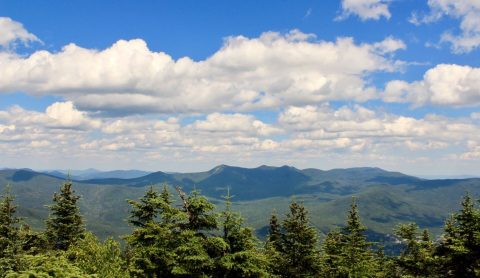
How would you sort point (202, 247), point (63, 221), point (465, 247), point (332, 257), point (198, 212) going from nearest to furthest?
point (202, 247)
point (198, 212)
point (465, 247)
point (332, 257)
point (63, 221)

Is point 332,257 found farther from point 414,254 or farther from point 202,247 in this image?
point 202,247

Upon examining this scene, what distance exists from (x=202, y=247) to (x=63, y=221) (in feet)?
93.5

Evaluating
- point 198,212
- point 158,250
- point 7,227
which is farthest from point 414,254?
point 7,227

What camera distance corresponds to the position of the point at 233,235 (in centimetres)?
2675

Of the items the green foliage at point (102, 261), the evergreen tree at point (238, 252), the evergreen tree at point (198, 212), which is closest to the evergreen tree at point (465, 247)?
the evergreen tree at point (238, 252)

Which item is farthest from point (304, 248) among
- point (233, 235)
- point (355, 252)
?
point (233, 235)

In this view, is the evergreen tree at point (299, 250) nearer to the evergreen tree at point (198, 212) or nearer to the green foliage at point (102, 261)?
the evergreen tree at point (198, 212)

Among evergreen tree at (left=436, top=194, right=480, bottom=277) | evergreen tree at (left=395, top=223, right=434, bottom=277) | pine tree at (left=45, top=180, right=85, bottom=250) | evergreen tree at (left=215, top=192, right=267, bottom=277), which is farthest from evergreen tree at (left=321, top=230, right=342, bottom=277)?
pine tree at (left=45, top=180, right=85, bottom=250)

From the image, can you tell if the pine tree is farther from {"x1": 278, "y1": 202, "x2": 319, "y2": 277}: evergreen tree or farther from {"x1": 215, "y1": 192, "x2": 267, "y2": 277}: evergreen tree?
{"x1": 215, "y1": 192, "x2": 267, "y2": 277}: evergreen tree

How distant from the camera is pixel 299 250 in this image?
41.0 m

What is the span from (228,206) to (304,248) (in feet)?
54.7

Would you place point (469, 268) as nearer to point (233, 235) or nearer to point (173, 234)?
point (233, 235)

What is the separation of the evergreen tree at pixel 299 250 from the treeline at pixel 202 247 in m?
0.09

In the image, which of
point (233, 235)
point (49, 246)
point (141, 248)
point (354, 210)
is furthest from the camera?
point (49, 246)
